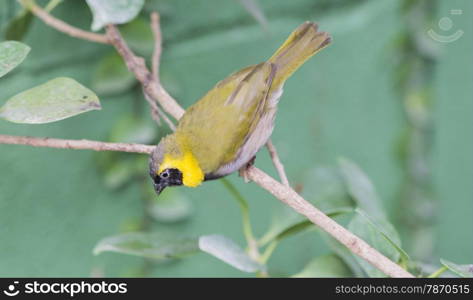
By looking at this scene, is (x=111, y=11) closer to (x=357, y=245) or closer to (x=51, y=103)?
(x=51, y=103)

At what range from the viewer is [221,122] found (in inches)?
58.4

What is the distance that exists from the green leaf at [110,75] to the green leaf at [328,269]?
29.2 inches

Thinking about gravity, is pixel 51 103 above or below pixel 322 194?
below

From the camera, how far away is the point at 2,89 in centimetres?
146

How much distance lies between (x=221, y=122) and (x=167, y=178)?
0.19m

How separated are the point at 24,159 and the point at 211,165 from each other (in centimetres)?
48

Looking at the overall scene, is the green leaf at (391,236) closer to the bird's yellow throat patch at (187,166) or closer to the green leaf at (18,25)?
the bird's yellow throat patch at (187,166)

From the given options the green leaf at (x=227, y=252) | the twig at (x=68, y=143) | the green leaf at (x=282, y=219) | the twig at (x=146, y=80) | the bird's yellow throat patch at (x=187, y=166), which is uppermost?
the twig at (x=146, y=80)

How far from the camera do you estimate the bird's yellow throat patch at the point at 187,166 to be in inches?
55.2

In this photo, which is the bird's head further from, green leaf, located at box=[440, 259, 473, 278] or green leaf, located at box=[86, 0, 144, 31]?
green leaf, located at box=[440, 259, 473, 278]

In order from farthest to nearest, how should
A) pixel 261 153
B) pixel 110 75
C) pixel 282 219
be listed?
1. pixel 261 153
2. pixel 110 75
3. pixel 282 219

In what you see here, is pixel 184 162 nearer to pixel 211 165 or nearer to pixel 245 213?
pixel 211 165

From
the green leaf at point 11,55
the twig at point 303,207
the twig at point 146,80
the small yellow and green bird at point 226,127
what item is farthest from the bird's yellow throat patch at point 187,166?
the green leaf at point 11,55

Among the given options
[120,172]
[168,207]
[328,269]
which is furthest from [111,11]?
[168,207]
